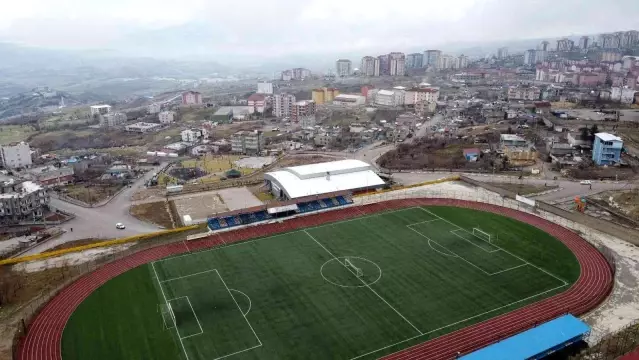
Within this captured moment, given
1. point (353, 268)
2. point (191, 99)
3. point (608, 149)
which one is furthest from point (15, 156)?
point (608, 149)

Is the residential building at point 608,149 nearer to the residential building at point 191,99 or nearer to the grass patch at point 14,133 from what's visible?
the grass patch at point 14,133

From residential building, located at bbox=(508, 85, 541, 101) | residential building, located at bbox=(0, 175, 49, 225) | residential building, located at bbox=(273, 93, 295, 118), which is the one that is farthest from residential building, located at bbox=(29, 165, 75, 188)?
residential building, located at bbox=(508, 85, 541, 101)

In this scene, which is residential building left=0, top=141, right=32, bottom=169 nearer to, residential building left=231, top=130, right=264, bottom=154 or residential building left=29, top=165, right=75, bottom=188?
residential building left=29, top=165, right=75, bottom=188


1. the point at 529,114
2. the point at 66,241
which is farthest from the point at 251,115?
the point at 66,241

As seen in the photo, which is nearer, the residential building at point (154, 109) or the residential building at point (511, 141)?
the residential building at point (511, 141)

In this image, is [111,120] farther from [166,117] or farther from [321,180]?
[321,180]

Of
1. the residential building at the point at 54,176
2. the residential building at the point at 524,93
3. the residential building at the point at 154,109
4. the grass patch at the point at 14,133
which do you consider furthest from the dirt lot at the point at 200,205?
the residential building at the point at 524,93
